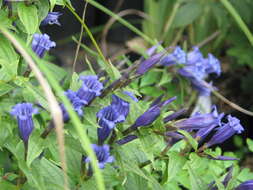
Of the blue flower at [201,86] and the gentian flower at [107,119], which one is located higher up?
the gentian flower at [107,119]

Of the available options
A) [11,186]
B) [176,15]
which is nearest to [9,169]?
[11,186]

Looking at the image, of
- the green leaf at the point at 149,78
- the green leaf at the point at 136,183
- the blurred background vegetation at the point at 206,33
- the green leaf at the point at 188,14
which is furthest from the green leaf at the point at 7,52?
the green leaf at the point at 188,14

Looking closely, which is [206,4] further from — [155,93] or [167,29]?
[155,93]

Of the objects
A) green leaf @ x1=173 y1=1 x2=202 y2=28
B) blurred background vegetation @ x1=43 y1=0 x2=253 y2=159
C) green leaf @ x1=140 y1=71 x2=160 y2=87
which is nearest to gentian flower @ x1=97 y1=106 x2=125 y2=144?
green leaf @ x1=140 y1=71 x2=160 y2=87

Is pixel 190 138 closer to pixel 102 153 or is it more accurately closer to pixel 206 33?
pixel 102 153

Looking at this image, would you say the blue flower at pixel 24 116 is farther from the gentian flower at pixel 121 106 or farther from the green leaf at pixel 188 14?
the green leaf at pixel 188 14

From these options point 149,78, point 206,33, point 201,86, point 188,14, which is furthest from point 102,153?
point 206,33

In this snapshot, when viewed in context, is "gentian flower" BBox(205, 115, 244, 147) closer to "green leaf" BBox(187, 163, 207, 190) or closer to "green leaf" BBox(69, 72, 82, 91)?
"green leaf" BBox(187, 163, 207, 190)
